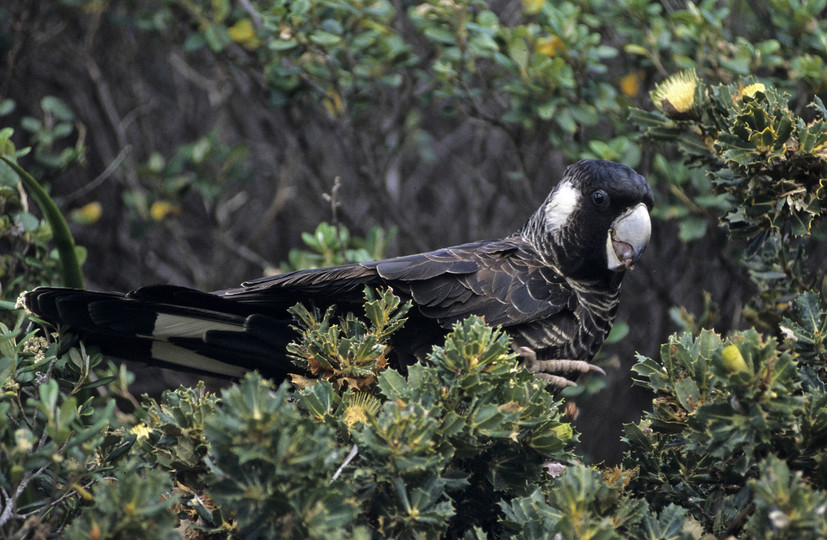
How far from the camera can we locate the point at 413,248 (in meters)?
4.93

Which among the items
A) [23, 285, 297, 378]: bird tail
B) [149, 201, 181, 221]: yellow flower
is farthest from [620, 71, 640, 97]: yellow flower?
[149, 201, 181, 221]: yellow flower

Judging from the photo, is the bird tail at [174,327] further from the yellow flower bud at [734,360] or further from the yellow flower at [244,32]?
the yellow flower at [244,32]

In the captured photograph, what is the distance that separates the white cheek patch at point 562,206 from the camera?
112 inches

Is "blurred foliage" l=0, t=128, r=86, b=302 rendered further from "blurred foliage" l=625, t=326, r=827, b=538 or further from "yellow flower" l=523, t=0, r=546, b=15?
"yellow flower" l=523, t=0, r=546, b=15

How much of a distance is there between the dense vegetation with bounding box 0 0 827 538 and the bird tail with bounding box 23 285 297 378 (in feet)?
0.38

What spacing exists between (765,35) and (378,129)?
2156mm

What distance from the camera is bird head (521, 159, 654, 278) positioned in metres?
2.70

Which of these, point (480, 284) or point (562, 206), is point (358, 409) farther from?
point (562, 206)

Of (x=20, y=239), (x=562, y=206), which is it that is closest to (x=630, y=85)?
(x=562, y=206)

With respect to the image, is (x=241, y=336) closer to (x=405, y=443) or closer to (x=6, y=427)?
(x=6, y=427)

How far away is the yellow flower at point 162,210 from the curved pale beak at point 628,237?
2747 millimetres

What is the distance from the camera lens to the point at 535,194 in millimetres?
4223

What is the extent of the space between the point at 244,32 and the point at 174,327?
2.12 metres

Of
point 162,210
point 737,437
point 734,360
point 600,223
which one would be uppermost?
point 734,360
